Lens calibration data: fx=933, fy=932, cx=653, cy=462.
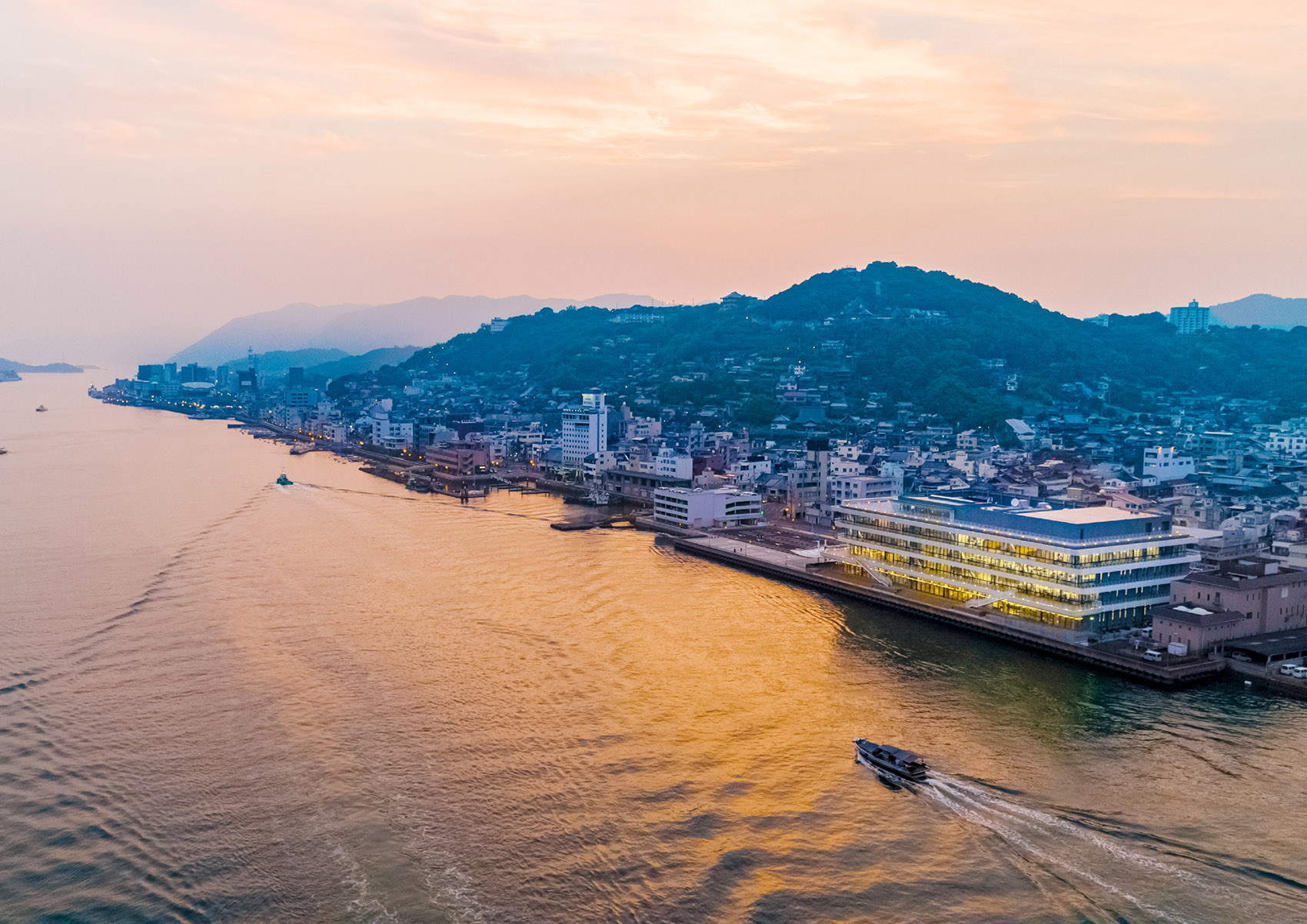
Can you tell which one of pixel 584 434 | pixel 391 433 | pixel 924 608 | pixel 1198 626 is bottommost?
pixel 924 608

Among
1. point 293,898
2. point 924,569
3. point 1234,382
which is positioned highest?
point 1234,382

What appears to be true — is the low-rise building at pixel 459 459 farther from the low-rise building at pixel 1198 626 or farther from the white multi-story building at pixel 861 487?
the low-rise building at pixel 1198 626

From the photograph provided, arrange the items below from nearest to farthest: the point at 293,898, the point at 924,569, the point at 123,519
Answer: the point at 293,898, the point at 924,569, the point at 123,519

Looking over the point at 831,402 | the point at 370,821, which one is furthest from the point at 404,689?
the point at 831,402

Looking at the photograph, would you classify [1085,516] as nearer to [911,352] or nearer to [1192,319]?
[911,352]

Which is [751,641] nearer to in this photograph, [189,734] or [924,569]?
[924,569]

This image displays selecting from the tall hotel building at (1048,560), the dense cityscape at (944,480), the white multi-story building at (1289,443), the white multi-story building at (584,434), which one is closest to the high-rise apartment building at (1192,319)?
the dense cityscape at (944,480)

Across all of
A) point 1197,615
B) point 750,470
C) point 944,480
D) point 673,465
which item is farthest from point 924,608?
point 673,465

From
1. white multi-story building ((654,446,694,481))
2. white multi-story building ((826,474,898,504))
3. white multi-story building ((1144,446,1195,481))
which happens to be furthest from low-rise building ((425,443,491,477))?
white multi-story building ((1144,446,1195,481))
